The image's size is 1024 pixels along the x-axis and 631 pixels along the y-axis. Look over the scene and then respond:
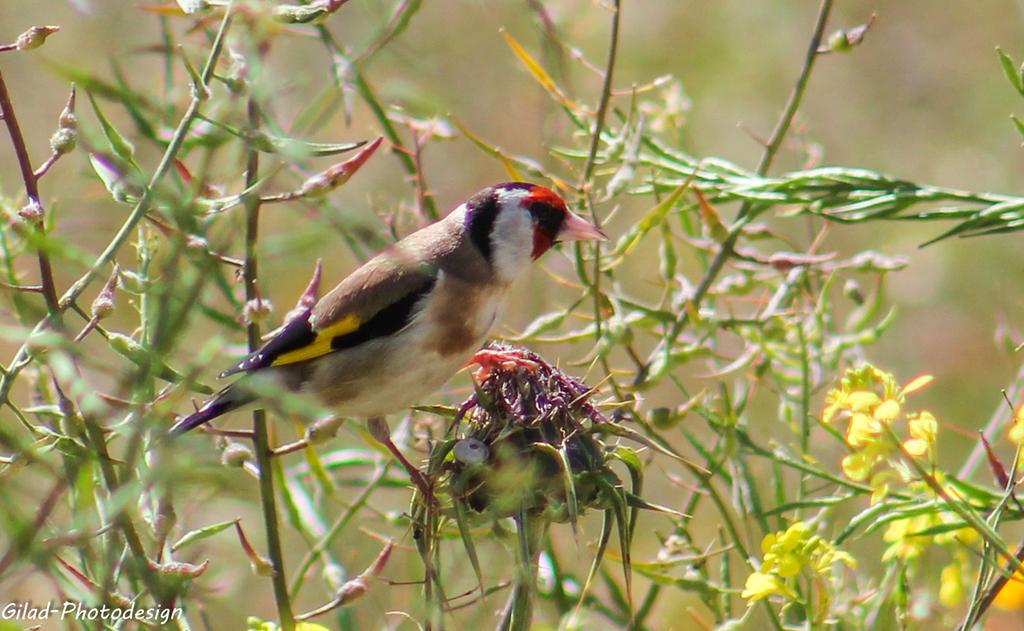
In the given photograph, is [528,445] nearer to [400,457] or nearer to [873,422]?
[400,457]

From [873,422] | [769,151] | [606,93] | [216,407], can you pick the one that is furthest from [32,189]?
[769,151]

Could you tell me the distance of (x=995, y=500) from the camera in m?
2.21

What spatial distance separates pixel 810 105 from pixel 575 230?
9.35ft

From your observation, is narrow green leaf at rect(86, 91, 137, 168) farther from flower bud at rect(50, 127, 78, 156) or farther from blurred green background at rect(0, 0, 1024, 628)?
blurred green background at rect(0, 0, 1024, 628)

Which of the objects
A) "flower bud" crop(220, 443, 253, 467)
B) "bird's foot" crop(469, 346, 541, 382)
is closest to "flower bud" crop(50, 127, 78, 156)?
"flower bud" crop(220, 443, 253, 467)

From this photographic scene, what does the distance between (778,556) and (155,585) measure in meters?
0.92

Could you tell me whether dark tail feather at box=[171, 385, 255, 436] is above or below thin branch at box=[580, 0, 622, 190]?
below

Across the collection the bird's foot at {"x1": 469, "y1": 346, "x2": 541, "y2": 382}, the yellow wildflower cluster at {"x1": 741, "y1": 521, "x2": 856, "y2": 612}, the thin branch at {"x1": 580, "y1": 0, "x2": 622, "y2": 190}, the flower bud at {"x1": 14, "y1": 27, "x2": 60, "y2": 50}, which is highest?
the thin branch at {"x1": 580, "y1": 0, "x2": 622, "y2": 190}

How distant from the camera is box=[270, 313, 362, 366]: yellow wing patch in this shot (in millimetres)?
2904

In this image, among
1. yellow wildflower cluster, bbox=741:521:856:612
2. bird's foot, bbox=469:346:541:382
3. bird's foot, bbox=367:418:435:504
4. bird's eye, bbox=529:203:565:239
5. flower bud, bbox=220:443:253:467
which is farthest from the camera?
bird's eye, bbox=529:203:565:239

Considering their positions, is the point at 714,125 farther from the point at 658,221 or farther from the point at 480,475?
the point at 480,475

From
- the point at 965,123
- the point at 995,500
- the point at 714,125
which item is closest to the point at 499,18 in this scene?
the point at 714,125

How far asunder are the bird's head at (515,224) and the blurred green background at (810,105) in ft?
4.94

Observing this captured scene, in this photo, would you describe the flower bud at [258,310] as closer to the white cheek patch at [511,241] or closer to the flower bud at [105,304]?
the flower bud at [105,304]
